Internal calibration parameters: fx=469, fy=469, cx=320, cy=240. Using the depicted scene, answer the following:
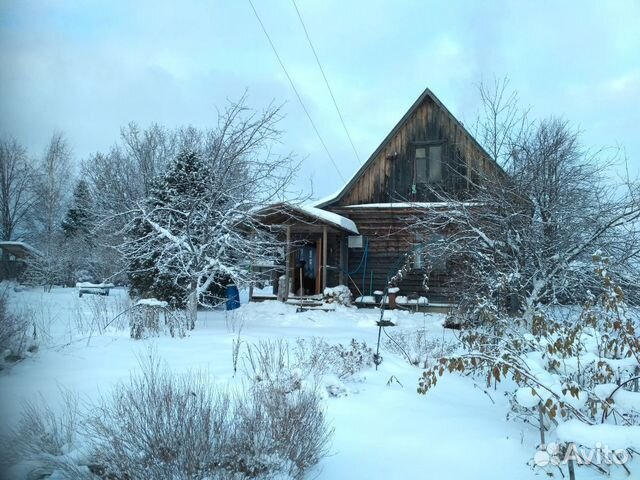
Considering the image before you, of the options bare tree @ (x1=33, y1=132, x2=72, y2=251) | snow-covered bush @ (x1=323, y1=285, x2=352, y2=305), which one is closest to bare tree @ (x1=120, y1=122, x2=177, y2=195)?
snow-covered bush @ (x1=323, y1=285, x2=352, y2=305)

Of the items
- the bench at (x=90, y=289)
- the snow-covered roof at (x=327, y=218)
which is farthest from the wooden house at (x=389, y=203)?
the bench at (x=90, y=289)

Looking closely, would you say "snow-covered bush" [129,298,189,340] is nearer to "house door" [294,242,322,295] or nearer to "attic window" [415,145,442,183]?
"house door" [294,242,322,295]

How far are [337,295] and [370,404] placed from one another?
9.91m

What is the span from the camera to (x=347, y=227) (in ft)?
50.0

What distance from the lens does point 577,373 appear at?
4.39m

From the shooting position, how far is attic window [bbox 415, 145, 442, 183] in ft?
53.0

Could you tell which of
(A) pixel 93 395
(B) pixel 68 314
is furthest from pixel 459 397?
(B) pixel 68 314

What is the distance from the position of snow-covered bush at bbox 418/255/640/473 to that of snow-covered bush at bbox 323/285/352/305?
929 centimetres

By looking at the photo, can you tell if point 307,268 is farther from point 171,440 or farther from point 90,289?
point 171,440

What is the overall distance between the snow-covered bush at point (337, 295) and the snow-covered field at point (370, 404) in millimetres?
6758

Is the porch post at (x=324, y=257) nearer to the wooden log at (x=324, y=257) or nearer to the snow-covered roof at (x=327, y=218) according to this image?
the wooden log at (x=324, y=257)

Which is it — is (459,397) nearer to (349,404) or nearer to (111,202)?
(349,404)

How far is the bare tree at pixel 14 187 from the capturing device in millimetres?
2357

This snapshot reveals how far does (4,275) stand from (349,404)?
10.9ft
